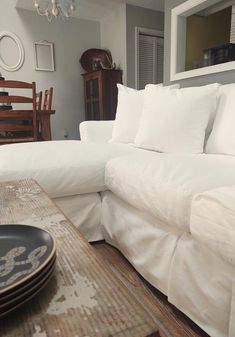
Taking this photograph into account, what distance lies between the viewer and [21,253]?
47cm

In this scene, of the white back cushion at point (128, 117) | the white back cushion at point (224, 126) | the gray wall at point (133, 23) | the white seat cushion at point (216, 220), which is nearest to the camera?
the white seat cushion at point (216, 220)

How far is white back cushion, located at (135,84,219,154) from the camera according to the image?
144 centimetres

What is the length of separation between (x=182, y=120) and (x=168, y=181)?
2.09ft

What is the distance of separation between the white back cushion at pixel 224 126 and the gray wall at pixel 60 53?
3232 millimetres

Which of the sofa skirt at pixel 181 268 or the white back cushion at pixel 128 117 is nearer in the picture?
the sofa skirt at pixel 181 268

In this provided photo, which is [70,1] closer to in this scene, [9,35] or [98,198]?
[9,35]

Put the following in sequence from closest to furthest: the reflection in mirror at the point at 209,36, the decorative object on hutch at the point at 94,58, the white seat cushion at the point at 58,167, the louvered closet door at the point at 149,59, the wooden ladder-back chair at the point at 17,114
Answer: the white seat cushion at the point at 58,167
the wooden ladder-back chair at the point at 17,114
the reflection in mirror at the point at 209,36
the louvered closet door at the point at 149,59
the decorative object on hutch at the point at 94,58

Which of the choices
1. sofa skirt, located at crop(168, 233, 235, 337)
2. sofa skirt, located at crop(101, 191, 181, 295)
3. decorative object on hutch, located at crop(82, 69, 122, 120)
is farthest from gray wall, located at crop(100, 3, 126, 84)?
sofa skirt, located at crop(168, 233, 235, 337)

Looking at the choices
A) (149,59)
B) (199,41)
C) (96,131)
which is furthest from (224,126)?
(149,59)

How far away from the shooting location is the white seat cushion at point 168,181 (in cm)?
86

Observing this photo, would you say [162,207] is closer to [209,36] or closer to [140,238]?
[140,238]

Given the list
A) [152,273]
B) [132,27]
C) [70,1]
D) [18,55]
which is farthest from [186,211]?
[18,55]

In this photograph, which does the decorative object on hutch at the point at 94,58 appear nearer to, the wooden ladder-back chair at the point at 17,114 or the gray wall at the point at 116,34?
the gray wall at the point at 116,34

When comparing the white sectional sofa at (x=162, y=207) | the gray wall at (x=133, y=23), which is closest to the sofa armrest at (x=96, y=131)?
the white sectional sofa at (x=162, y=207)
